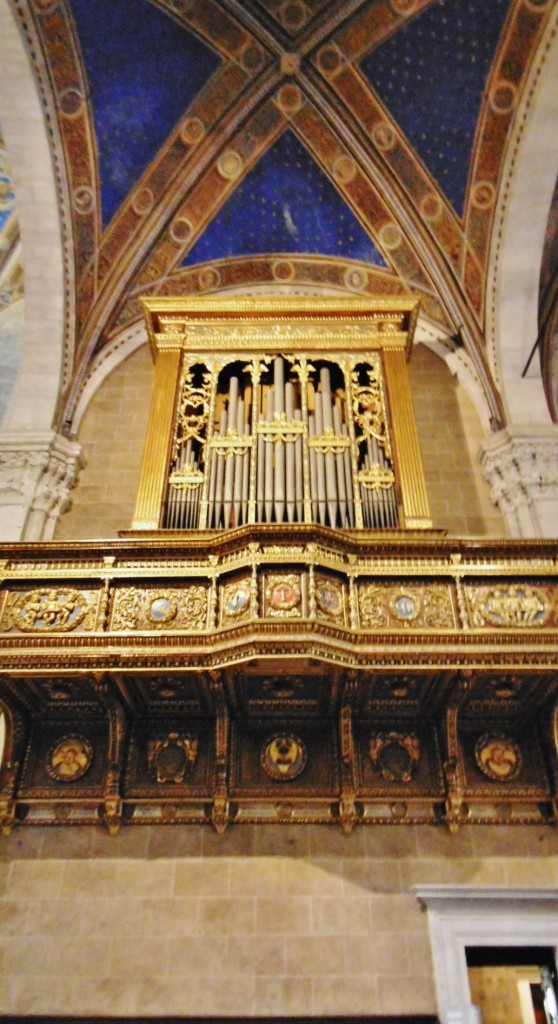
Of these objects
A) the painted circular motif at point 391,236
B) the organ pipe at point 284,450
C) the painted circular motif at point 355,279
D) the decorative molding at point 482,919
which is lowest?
the decorative molding at point 482,919

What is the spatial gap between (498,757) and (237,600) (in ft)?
9.91

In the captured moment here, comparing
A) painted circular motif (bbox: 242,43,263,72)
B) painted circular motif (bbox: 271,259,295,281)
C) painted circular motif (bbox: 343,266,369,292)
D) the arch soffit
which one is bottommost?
the arch soffit

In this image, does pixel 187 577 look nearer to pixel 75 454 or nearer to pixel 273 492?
pixel 273 492

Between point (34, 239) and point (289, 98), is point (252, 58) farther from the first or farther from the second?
point (34, 239)

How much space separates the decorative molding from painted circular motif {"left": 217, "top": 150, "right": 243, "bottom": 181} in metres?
9.30

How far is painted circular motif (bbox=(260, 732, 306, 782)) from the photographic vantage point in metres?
7.84

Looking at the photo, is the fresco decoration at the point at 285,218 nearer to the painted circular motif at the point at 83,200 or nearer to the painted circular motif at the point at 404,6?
the painted circular motif at the point at 83,200

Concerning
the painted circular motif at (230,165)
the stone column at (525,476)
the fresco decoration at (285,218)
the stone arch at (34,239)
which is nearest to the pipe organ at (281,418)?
the stone column at (525,476)

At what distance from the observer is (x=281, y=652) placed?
6.62 metres

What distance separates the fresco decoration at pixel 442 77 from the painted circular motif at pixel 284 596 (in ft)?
22.5

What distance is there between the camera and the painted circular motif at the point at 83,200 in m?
11.2

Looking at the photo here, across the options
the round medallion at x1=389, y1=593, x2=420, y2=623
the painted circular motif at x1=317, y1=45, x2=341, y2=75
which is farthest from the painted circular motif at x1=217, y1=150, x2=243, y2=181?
the round medallion at x1=389, y1=593, x2=420, y2=623

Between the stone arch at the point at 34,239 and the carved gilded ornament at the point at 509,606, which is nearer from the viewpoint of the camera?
the carved gilded ornament at the point at 509,606

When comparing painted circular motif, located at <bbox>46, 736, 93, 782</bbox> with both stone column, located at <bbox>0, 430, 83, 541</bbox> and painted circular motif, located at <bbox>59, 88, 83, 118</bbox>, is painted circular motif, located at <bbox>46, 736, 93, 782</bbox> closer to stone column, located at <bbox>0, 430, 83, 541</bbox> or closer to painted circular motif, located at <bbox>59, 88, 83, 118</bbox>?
Result: stone column, located at <bbox>0, 430, 83, 541</bbox>
